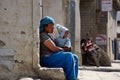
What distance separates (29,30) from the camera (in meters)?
5.84

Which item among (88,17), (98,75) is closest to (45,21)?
(98,75)

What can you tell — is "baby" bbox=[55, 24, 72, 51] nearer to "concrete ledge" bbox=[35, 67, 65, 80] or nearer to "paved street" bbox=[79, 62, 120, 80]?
"concrete ledge" bbox=[35, 67, 65, 80]

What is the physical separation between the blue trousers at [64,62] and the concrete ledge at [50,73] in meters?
0.13

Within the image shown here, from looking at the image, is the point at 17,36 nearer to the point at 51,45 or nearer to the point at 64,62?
the point at 51,45

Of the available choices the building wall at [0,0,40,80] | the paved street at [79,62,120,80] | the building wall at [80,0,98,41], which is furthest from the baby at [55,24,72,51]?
the building wall at [80,0,98,41]

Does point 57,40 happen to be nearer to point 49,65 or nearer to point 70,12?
point 49,65

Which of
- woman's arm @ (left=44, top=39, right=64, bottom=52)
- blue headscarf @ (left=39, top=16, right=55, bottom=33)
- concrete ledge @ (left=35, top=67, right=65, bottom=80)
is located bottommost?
concrete ledge @ (left=35, top=67, right=65, bottom=80)

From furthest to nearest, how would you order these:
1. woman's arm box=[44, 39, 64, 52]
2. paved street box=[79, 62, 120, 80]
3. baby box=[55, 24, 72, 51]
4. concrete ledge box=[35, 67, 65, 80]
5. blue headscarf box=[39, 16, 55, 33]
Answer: paved street box=[79, 62, 120, 80]
baby box=[55, 24, 72, 51]
blue headscarf box=[39, 16, 55, 33]
woman's arm box=[44, 39, 64, 52]
concrete ledge box=[35, 67, 65, 80]

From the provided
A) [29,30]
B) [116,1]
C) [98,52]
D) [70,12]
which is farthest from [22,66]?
[116,1]

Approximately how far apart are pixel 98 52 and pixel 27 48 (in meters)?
8.33

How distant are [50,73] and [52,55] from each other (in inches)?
11.9

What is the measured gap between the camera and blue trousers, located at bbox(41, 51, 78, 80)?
5801 mm

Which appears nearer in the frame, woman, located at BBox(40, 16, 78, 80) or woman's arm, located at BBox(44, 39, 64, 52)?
woman, located at BBox(40, 16, 78, 80)

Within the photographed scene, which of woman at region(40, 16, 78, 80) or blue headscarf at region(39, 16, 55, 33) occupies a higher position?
blue headscarf at region(39, 16, 55, 33)
